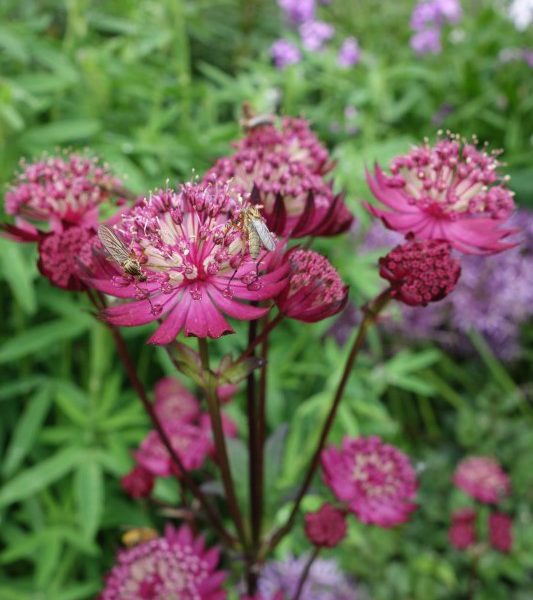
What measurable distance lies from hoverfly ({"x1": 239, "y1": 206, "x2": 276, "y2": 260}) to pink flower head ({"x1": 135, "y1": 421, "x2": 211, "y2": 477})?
1.43 feet

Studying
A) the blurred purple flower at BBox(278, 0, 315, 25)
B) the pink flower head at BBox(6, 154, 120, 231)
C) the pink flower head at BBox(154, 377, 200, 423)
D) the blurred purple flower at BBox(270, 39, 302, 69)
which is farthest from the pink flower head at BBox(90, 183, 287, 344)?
the blurred purple flower at BBox(278, 0, 315, 25)

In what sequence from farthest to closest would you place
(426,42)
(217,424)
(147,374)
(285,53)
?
(426,42) → (285,53) → (147,374) → (217,424)

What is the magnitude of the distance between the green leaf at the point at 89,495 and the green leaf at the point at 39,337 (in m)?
0.24

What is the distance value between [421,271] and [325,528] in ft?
1.12

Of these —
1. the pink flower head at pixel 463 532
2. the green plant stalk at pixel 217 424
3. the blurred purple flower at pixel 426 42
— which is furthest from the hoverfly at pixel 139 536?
the blurred purple flower at pixel 426 42

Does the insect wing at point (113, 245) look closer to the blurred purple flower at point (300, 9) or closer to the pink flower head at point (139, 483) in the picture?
the pink flower head at point (139, 483)

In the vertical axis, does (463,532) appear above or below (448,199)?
below

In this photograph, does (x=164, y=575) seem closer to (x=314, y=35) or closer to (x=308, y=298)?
(x=308, y=298)

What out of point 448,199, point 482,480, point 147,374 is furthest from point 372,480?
point 147,374

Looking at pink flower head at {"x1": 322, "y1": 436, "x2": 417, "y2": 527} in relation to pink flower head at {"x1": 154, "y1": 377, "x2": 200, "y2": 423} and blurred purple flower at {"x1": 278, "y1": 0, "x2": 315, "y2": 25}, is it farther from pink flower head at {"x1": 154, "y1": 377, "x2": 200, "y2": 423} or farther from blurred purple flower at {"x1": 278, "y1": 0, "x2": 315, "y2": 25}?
blurred purple flower at {"x1": 278, "y1": 0, "x2": 315, "y2": 25}

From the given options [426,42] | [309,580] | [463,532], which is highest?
[426,42]

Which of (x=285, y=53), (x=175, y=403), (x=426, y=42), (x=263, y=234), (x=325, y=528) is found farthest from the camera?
(x=426, y=42)

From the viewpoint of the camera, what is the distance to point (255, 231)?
0.55 m

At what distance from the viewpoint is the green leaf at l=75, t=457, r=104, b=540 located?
125cm
